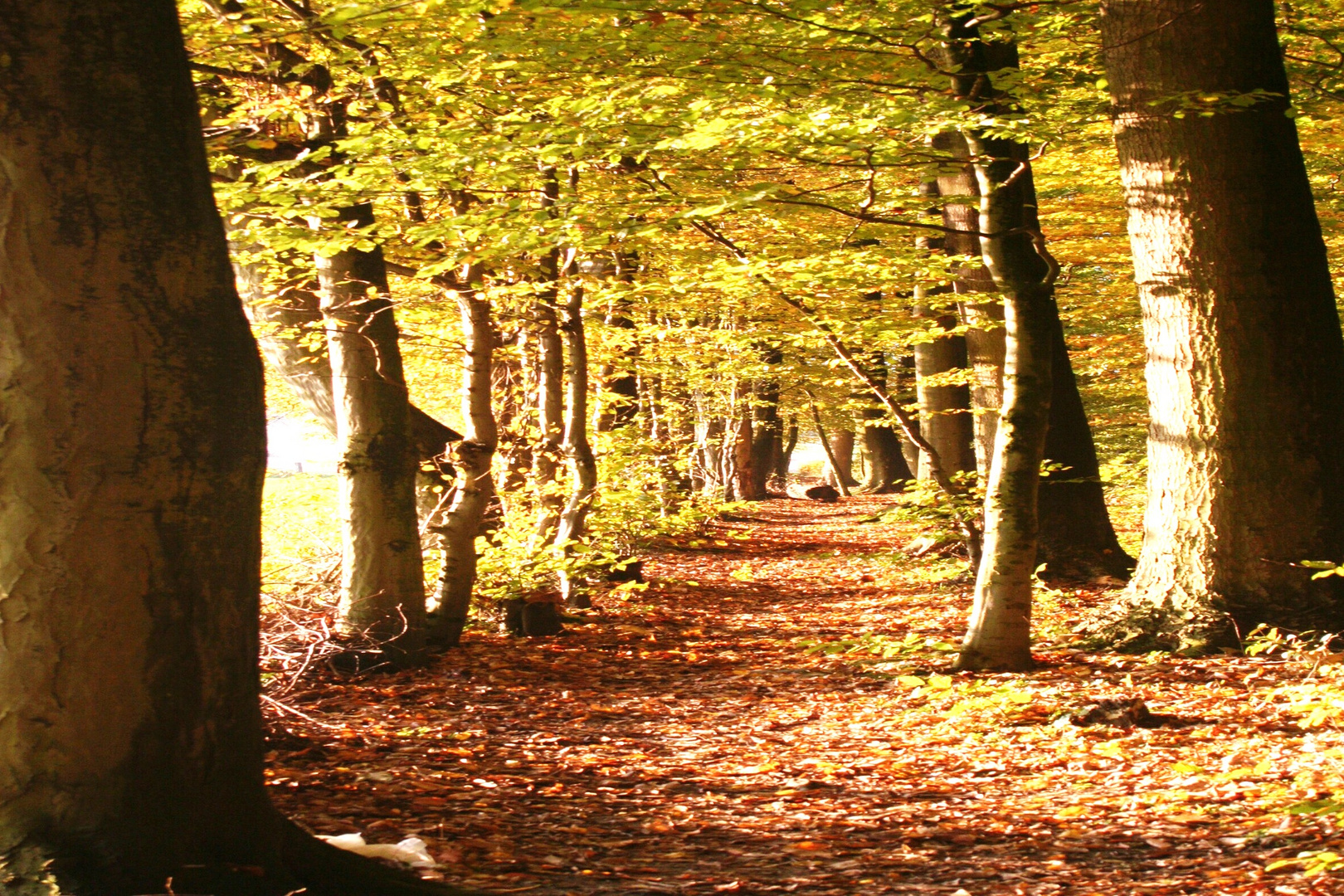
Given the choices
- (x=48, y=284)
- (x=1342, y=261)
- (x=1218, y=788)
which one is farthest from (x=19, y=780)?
(x=1342, y=261)

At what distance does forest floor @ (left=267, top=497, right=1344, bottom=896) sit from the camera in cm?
417

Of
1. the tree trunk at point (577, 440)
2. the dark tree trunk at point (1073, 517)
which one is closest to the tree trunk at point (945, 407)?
the dark tree trunk at point (1073, 517)

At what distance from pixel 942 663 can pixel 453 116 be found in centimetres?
521

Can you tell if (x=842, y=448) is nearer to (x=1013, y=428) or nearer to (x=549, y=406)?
(x=549, y=406)

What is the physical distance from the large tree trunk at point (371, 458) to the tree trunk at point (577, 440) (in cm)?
226

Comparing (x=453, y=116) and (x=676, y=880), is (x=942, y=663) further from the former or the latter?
(x=453, y=116)

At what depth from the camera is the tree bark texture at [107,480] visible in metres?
2.86

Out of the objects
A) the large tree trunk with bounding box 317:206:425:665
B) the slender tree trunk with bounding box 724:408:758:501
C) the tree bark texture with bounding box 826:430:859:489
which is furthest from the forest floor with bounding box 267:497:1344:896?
the tree bark texture with bounding box 826:430:859:489

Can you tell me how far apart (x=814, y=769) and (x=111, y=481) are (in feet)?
13.2

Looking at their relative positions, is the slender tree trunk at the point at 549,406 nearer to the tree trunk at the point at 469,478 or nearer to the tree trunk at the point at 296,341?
the tree trunk at the point at 296,341

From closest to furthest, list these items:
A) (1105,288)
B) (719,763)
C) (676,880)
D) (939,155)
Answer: (676,880) → (719,763) → (939,155) → (1105,288)

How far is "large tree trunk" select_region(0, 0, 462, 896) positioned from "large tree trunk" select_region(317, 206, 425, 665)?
508 centimetres

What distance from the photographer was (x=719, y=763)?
6.12m

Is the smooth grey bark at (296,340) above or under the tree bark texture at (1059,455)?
above
